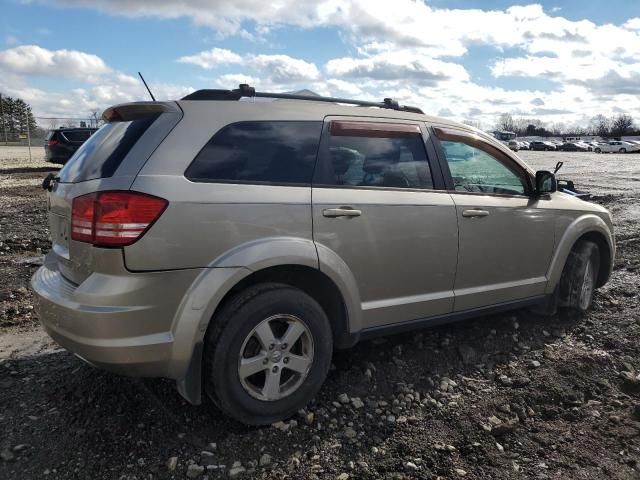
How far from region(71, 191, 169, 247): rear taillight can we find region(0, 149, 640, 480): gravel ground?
1.16 m

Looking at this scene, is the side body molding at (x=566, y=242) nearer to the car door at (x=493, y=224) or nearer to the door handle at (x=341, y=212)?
the car door at (x=493, y=224)

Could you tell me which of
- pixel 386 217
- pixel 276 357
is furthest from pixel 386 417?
pixel 386 217

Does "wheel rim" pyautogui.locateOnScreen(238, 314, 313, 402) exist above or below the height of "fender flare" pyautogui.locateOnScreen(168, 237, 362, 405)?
below

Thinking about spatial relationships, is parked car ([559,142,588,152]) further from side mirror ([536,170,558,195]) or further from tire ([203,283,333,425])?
tire ([203,283,333,425])

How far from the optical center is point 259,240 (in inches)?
114

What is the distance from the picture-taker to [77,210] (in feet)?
9.09

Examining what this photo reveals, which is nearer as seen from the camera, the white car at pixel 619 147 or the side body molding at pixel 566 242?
the side body molding at pixel 566 242

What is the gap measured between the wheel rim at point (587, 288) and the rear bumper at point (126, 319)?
3675 millimetres

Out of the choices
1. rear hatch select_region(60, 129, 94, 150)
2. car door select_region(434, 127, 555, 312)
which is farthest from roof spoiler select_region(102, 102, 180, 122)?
rear hatch select_region(60, 129, 94, 150)

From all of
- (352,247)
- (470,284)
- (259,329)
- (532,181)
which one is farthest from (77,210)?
(532,181)

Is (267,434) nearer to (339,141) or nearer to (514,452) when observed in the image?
(514,452)

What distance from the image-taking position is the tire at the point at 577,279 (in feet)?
15.5

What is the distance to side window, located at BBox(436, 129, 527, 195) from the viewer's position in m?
3.90

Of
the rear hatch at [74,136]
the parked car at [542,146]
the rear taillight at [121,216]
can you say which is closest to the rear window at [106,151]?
the rear taillight at [121,216]
